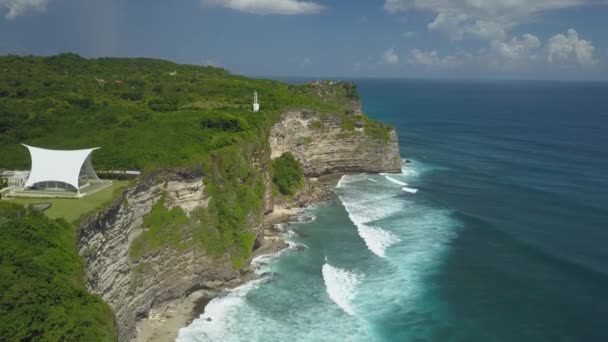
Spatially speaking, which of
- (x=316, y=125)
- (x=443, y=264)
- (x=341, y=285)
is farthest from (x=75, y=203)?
(x=316, y=125)

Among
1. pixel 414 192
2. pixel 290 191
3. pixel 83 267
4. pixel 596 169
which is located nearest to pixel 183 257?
pixel 83 267

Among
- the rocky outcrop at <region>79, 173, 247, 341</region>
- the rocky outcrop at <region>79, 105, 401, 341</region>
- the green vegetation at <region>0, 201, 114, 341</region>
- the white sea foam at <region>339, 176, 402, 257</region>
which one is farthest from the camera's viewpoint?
the white sea foam at <region>339, 176, 402, 257</region>

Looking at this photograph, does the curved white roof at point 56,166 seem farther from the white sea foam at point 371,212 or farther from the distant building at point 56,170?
the white sea foam at point 371,212

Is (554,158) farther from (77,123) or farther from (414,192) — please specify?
(77,123)

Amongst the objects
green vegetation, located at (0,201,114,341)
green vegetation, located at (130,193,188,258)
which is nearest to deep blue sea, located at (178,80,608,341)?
green vegetation, located at (130,193,188,258)

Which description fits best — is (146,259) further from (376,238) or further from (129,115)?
(129,115)

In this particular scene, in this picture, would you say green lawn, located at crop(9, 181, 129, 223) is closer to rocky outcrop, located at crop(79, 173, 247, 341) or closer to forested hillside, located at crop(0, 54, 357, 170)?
rocky outcrop, located at crop(79, 173, 247, 341)

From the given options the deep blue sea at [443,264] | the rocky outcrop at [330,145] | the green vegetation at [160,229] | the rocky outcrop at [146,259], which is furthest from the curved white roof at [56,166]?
the rocky outcrop at [330,145]
